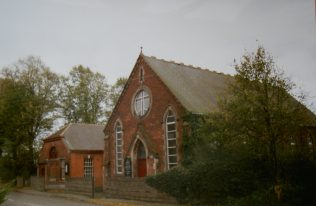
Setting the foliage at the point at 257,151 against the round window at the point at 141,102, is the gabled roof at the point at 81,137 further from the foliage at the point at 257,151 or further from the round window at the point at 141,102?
the foliage at the point at 257,151

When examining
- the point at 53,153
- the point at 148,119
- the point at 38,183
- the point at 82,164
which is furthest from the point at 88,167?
the point at 148,119

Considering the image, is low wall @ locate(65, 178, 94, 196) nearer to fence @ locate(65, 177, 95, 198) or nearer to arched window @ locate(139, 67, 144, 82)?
fence @ locate(65, 177, 95, 198)

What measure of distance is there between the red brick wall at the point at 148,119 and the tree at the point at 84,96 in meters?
29.9

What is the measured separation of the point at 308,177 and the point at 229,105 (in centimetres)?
517

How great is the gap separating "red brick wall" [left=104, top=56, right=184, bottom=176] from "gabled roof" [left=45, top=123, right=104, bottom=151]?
7480 millimetres

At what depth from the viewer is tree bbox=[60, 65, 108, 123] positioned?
61.5 meters

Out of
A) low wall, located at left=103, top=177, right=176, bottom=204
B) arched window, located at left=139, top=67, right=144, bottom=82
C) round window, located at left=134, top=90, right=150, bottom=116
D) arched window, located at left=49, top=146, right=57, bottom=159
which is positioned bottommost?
low wall, located at left=103, top=177, right=176, bottom=204

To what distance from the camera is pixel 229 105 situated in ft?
57.4

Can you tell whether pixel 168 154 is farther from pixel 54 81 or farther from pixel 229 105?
pixel 54 81

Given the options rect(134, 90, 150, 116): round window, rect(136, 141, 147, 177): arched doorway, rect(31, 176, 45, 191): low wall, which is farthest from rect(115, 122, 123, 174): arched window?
rect(31, 176, 45, 191): low wall

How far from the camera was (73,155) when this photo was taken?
37.8m

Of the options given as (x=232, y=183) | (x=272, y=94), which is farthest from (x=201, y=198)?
(x=272, y=94)

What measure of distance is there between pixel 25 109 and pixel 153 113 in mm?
21327

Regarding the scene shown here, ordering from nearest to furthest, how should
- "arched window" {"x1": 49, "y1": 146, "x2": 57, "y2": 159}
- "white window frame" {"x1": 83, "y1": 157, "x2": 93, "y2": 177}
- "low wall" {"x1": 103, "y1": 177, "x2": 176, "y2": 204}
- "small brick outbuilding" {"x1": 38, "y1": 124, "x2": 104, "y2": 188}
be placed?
1. "low wall" {"x1": 103, "y1": 177, "x2": 176, "y2": 204}
2. "small brick outbuilding" {"x1": 38, "y1": 124, "x2": 104, "y2": 188}
3. "white window frame" {"x1": 83, "y1": 157, "x2": 93, "y2": 177}
4. "arched window" {"x1": 49, "y1": 146, "x2": 57, "y2": 159}
